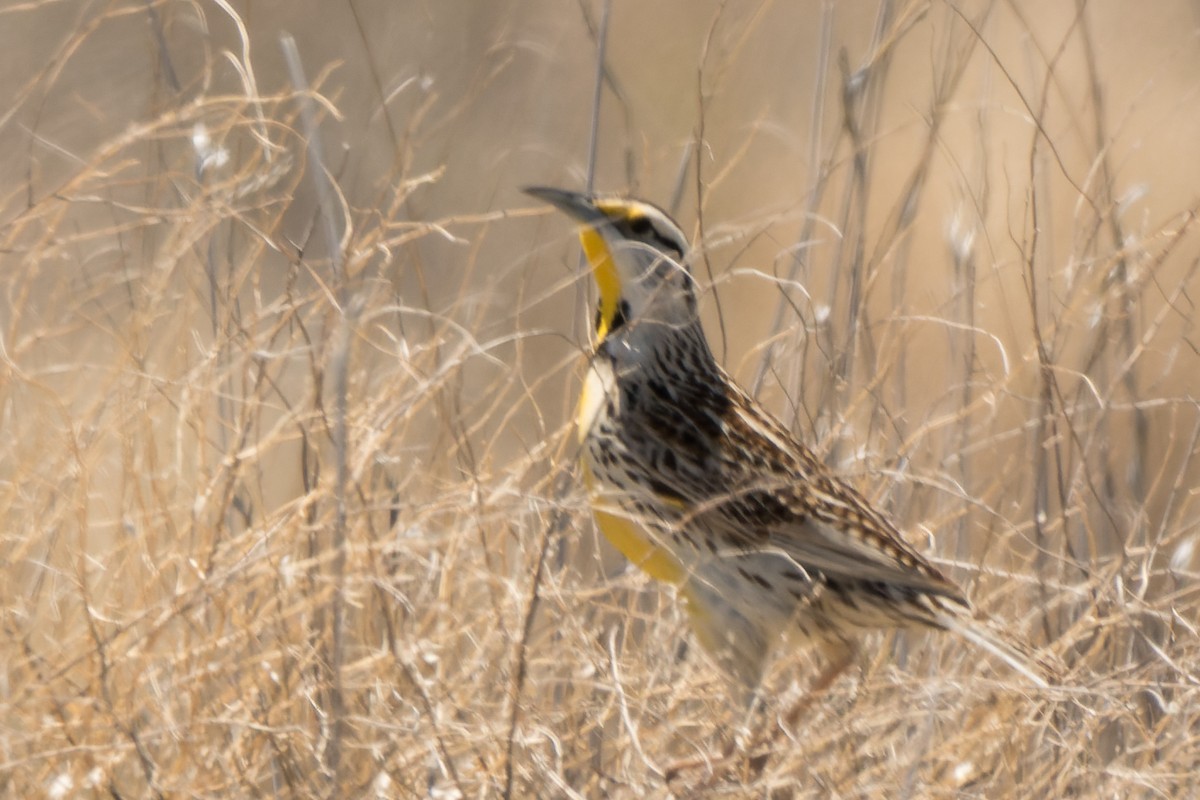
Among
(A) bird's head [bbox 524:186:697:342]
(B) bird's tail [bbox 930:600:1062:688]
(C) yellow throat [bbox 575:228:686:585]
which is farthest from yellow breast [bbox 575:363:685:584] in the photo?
(B) bird's tail [bbox 930:600:1062:688]

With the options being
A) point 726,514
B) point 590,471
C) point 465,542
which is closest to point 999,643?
point 726,514

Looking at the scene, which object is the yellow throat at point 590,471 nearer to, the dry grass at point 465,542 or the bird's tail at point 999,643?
the dry grass at point 465,542

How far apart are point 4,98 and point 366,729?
5.33 meters

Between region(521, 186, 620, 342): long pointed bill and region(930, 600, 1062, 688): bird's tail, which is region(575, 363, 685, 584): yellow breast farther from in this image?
region(930, 600, 1062, 688): bird's tail

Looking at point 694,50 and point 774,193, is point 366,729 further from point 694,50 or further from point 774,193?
point 694,50

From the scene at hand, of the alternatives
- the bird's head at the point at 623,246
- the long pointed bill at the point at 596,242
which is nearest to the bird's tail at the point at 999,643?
the bird's head at the point at 623,246

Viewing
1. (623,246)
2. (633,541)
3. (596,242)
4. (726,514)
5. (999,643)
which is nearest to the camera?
(999,643)

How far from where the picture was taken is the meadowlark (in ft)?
10.2

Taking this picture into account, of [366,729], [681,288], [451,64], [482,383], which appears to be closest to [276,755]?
[366,729]

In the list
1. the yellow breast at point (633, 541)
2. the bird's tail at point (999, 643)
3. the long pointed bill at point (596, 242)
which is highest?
the long pointed bill at point (596, 242)

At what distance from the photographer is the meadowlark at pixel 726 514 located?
10.2 feet

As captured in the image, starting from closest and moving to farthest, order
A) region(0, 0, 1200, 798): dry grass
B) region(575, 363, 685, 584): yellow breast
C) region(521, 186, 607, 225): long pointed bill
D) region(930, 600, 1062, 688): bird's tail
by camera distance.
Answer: region(0, 0, 1200, 798): dry grass < region(930, 600, 1062, 688): bird's tail < region(575, 363, 685, 584): yellow breast < region(521, 186, 607, 225): long pointed bill

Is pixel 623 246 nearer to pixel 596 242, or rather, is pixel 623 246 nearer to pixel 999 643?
pixel 596 242

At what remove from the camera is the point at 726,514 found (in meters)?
3.21
